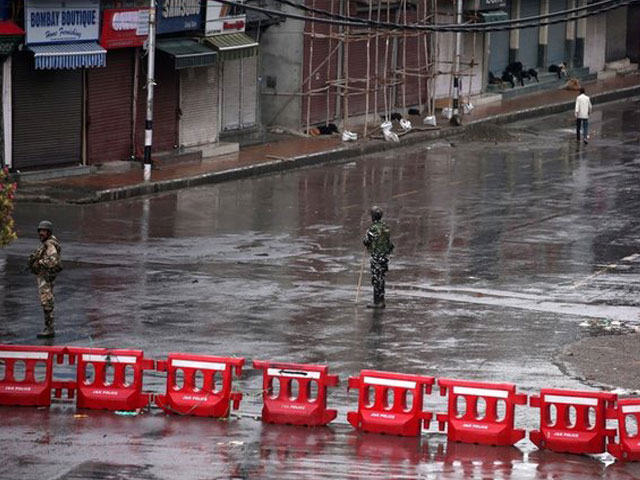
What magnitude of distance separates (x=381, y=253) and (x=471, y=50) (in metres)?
29.9

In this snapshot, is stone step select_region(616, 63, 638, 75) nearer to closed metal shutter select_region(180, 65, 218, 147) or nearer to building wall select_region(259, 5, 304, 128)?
building wall select_region(259, 5, 304, 128)

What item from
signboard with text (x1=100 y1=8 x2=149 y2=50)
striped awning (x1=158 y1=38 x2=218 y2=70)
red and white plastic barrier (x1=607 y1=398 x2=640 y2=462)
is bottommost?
red and white plastic barrier (x1=607 y1=398 x2=640 y2=462)

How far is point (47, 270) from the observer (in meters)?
21.4

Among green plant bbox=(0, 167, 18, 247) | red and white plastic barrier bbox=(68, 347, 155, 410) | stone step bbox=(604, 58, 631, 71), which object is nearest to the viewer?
red and white plastic barrier bbox=(68, 347, 155, 410)

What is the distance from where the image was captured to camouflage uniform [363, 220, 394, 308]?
2381 cm

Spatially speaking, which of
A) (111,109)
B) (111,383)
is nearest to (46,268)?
(111,383)

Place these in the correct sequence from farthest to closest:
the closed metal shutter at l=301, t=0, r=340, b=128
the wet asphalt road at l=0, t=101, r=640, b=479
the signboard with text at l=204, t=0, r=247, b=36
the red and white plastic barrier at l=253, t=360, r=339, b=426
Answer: the closed metal shutter at l=301, t=0, r=340, b=128 < the signboard with text at l=204, t=0, r=247, b=36 < the red and white plastic barrier at l=253, t=360, r=339, b=426 < the wet asphalt road at l=0, t=101, r=640, b=479

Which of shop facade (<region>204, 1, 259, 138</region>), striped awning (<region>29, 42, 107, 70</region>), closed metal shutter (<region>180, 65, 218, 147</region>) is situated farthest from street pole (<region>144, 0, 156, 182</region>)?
shop facade (<region>204, 1, 259, 138</region>)

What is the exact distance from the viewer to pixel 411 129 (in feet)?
148

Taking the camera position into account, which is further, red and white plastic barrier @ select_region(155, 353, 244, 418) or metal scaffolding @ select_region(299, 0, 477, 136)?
metal scaffolding @ select_region(299, 0, 477, 136)

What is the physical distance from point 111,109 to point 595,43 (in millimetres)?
29895

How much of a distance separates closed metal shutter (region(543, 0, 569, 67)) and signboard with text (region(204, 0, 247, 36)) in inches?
839

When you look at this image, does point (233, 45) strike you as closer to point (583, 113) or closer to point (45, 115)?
point (45, 115)

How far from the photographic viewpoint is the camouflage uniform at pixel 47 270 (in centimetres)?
2120
